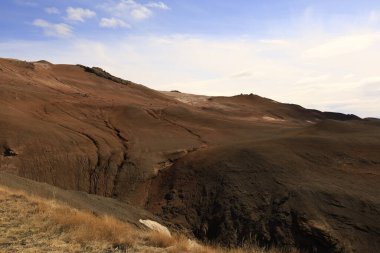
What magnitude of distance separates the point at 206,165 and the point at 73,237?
45.3 feet

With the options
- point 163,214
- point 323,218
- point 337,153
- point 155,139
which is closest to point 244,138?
point 155,139

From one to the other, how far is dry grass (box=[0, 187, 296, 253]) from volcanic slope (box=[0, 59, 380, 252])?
26.4 feet

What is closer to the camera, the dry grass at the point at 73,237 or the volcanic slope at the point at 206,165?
the dry grass at the point at 73,237

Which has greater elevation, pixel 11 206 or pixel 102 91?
pixel 102 91

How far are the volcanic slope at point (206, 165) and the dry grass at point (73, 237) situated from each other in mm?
8044

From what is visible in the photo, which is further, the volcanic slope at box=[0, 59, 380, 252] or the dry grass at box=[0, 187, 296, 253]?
the volcanic slope at box=[0, 59, 380, 252]

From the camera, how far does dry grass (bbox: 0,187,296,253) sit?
9867 mm

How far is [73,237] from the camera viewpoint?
10484 millimetres

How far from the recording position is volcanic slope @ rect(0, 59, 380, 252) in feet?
60.7

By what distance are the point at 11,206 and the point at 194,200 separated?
33.1ft

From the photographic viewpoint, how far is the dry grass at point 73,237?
987cm

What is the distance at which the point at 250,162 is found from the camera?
22.8 meters

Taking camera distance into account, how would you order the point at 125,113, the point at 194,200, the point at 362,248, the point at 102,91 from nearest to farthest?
1. the point at 362,248
2. the point at 194,200
3. the point at 125,113
4. the point at 102,91

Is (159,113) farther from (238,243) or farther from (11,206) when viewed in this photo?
(11,206)
